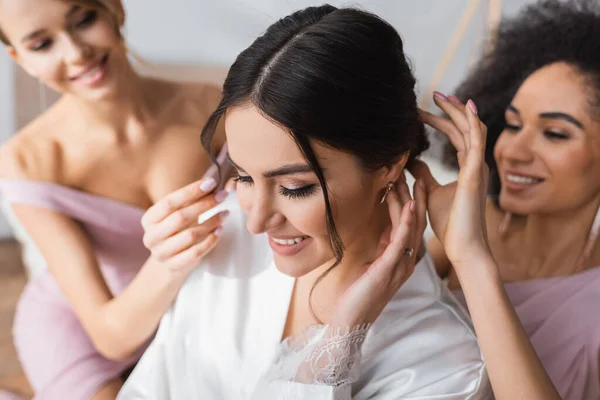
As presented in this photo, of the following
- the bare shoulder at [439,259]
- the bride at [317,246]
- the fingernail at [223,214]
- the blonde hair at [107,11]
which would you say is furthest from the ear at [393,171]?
the blonde hair at [107,11]

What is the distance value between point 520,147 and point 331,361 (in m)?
0.42

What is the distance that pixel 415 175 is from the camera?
0.79m

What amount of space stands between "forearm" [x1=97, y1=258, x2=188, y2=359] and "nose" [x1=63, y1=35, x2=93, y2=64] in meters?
0.29

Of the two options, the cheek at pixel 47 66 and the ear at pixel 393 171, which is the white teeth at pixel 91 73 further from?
the ear at pixel 393 171

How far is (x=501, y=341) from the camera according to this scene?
0.70 metres

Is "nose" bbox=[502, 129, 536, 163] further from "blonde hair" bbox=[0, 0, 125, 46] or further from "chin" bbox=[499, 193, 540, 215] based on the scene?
"blonde hair" bbox=[0, 0, 125, 46]

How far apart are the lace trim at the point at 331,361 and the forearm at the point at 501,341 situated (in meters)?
0.14

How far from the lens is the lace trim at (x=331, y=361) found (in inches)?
29.0

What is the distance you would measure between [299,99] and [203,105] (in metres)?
0.41

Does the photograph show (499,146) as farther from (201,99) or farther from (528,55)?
(201,99)

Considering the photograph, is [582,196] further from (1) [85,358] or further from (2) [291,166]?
(1) [85,358]

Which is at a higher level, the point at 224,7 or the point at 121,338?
the point at 224,7

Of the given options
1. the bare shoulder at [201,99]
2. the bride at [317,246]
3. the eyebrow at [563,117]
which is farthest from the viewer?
the bare shoulder at [201,99]

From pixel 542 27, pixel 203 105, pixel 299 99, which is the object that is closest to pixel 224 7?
pixel 203 105
